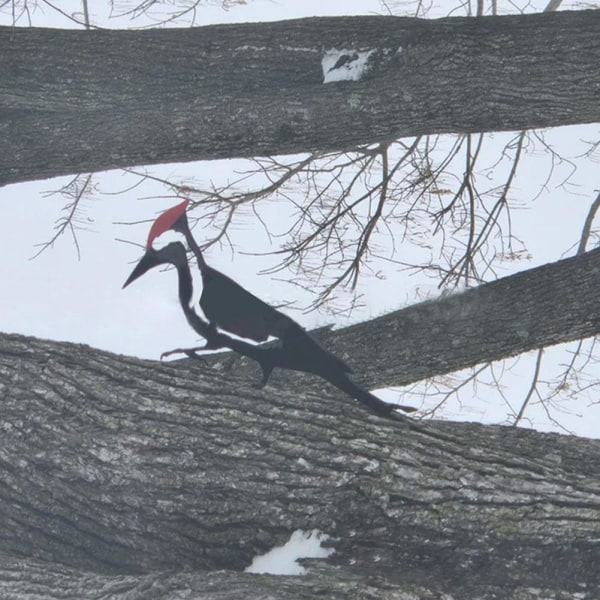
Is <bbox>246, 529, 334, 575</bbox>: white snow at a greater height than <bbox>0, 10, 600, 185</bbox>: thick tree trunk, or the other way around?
<bbox>0, 10, 600, 185</bbox>: thick tree trunk

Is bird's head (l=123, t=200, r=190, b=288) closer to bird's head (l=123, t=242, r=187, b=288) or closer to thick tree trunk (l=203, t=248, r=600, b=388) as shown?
bird's head (l=123, t=242, r=187, b=288)

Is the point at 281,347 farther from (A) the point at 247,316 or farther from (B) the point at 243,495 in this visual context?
(B) the point at 243,495

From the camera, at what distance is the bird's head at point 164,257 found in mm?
2291

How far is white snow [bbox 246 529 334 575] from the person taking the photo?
210 cm

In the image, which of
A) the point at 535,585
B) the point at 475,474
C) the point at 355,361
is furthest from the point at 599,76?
the point at 535,585

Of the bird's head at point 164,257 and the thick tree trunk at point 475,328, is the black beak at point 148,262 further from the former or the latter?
the thick tree trunk at point 475,328

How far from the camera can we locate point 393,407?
7.68ft

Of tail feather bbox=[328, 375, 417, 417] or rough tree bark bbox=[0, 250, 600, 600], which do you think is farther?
tail feather bbox=[328, 375, 417, 417]

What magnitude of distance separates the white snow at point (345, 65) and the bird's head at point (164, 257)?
90 centimetres

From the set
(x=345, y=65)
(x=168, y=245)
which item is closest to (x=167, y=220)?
(x=168, y=245)

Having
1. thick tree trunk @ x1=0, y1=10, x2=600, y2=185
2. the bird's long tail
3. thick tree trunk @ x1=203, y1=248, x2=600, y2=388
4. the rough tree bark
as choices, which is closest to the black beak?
the rough tree bark

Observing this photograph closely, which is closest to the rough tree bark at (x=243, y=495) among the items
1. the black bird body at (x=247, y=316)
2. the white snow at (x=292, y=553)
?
the white snow at (x=292, y=553)

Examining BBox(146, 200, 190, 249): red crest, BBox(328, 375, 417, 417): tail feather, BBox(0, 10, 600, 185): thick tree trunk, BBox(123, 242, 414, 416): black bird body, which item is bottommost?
BBox(328, 375, 417, 417): tail feather

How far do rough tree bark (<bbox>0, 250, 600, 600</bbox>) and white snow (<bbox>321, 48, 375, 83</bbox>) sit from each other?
3.33 feet
